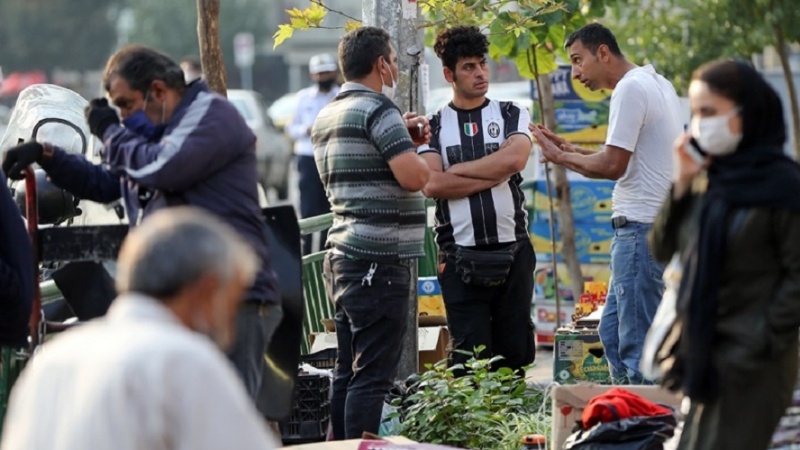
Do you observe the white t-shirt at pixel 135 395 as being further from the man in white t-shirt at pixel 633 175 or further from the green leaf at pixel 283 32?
the green leaf at pixel 283 32

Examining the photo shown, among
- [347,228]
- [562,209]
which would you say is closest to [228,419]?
[347,228]

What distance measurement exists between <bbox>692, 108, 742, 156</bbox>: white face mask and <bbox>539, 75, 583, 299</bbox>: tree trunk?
557cm

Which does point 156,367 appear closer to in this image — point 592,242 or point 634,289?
point 634,289

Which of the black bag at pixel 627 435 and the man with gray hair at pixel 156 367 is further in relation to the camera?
the black bag at pixel 627 435

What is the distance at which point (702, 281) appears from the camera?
191 inches

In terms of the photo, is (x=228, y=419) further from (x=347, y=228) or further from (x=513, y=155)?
(x=513, y=155)

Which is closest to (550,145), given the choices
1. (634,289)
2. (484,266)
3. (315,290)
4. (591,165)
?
(591,165)

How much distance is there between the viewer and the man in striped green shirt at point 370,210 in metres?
6.77

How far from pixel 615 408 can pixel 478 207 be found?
1953 millimetres

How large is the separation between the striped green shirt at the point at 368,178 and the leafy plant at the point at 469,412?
2.21ft

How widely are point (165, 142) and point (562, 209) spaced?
5.55 m

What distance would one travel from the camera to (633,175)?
7.40 m

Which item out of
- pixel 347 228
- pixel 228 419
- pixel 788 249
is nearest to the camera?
pixel 228 419

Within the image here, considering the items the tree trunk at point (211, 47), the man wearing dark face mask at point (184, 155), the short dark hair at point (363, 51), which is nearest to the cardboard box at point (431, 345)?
the tree trunk at point (211, 47)
